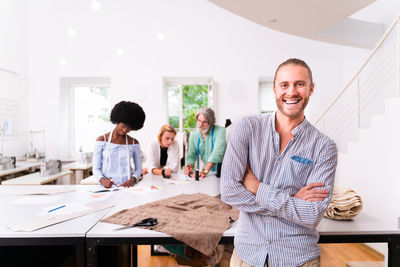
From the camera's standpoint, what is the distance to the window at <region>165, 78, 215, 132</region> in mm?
6141

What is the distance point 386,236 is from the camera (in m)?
1.43

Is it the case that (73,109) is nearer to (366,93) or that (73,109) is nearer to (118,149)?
(118,149)

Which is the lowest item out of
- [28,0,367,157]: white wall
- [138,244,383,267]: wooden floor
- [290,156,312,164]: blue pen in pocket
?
[138,244,383,267]: wooden floor

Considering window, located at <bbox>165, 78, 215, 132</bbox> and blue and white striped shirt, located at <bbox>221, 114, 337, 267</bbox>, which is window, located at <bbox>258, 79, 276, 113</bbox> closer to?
window, located at <bbox>165, 78, 215, 132</bbox>

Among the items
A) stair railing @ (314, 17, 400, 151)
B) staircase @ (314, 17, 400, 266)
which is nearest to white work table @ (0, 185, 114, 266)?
staircase @ (314, 17, 400, 266)

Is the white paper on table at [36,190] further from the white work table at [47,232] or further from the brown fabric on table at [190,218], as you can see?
the brown fabric on table at [190,218]

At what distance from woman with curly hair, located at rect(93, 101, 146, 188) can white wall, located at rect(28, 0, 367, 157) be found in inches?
129

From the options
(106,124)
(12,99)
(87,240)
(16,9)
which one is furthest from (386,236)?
(16,9)

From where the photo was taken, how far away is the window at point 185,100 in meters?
6.14

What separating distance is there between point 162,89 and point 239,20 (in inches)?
89.7

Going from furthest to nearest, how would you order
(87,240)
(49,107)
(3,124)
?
(49,107) < (3,124) < (87,240)

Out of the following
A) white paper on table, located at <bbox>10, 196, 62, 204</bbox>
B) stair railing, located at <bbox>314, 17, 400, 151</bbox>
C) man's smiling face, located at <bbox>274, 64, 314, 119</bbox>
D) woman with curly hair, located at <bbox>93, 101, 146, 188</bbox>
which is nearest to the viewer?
man's smiling face, located at <bbox>274, 64, 314, 119</bbox>

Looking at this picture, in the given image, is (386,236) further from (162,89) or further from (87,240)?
(162,89)

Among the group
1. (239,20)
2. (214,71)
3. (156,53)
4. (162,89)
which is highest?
(239,20)
